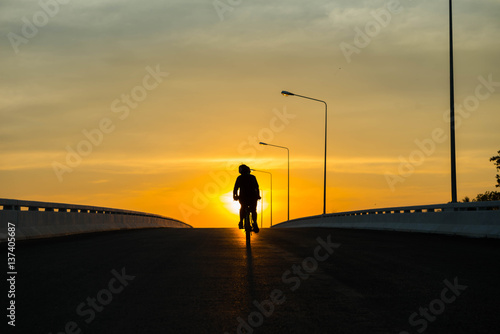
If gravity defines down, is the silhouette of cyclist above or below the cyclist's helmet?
below

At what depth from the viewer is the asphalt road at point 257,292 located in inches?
261

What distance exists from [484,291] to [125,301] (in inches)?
172

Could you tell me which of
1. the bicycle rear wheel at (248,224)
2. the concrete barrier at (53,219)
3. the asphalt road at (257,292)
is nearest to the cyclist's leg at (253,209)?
the bicycle rear wheel at (248,224)

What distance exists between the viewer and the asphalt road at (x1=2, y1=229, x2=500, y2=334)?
6.63 metres

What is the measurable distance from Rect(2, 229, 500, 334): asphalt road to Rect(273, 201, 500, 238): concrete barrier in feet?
18.7

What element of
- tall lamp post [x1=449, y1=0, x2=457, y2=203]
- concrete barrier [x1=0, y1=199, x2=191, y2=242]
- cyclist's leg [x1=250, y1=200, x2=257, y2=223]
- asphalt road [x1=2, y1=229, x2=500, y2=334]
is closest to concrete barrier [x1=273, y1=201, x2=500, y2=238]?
tall lamp post [x1=449, y1=0, x2=457, y2=203]

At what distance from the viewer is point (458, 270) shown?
11039 millimetres

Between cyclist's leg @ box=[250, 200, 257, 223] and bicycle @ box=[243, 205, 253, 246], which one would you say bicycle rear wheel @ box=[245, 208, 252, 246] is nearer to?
bicycle @ box=[243, 205, 253, 246]

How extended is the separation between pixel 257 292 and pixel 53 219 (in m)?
14.3

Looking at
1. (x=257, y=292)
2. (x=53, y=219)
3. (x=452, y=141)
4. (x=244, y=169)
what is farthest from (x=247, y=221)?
(x=452, y=141)

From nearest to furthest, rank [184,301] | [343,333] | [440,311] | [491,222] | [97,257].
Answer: [343,333] < [440,311] < [184,301] < [97,257] < [491,222]

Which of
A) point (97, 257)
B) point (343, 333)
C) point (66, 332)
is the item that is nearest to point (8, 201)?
point (97, 257)

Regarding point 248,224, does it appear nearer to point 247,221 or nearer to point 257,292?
point 247,221

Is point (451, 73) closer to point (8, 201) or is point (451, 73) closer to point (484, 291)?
point (8, 201)
